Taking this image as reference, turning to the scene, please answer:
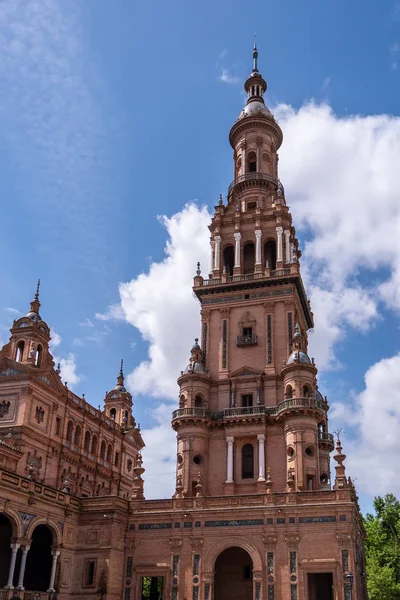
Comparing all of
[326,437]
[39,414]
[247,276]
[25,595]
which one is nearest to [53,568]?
[25,595]

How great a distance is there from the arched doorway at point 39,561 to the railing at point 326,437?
82.5ft

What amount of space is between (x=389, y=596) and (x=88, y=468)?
2962 centimetres

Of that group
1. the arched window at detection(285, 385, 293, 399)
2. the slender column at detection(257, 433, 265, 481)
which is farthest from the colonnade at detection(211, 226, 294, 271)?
the slender column at detection(257, 433, 265, 481)

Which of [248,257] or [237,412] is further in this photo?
[248,257]

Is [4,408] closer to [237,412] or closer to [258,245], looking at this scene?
[237,412]

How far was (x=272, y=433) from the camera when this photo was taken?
52.8 meters

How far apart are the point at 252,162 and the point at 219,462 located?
3167 centimetres

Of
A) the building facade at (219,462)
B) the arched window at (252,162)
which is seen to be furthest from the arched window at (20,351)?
the arched window at (252,162)

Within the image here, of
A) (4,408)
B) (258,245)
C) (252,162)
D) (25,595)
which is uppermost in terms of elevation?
(252,162)

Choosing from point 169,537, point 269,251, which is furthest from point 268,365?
point 169,537

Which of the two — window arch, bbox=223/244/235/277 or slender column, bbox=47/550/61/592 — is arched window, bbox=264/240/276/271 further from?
slender column, bbox=47/550/61/592

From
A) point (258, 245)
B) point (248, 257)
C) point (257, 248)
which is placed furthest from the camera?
point (248, 257)

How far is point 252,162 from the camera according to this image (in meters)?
68.9

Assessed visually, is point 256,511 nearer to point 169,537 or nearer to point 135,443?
point 169,537
